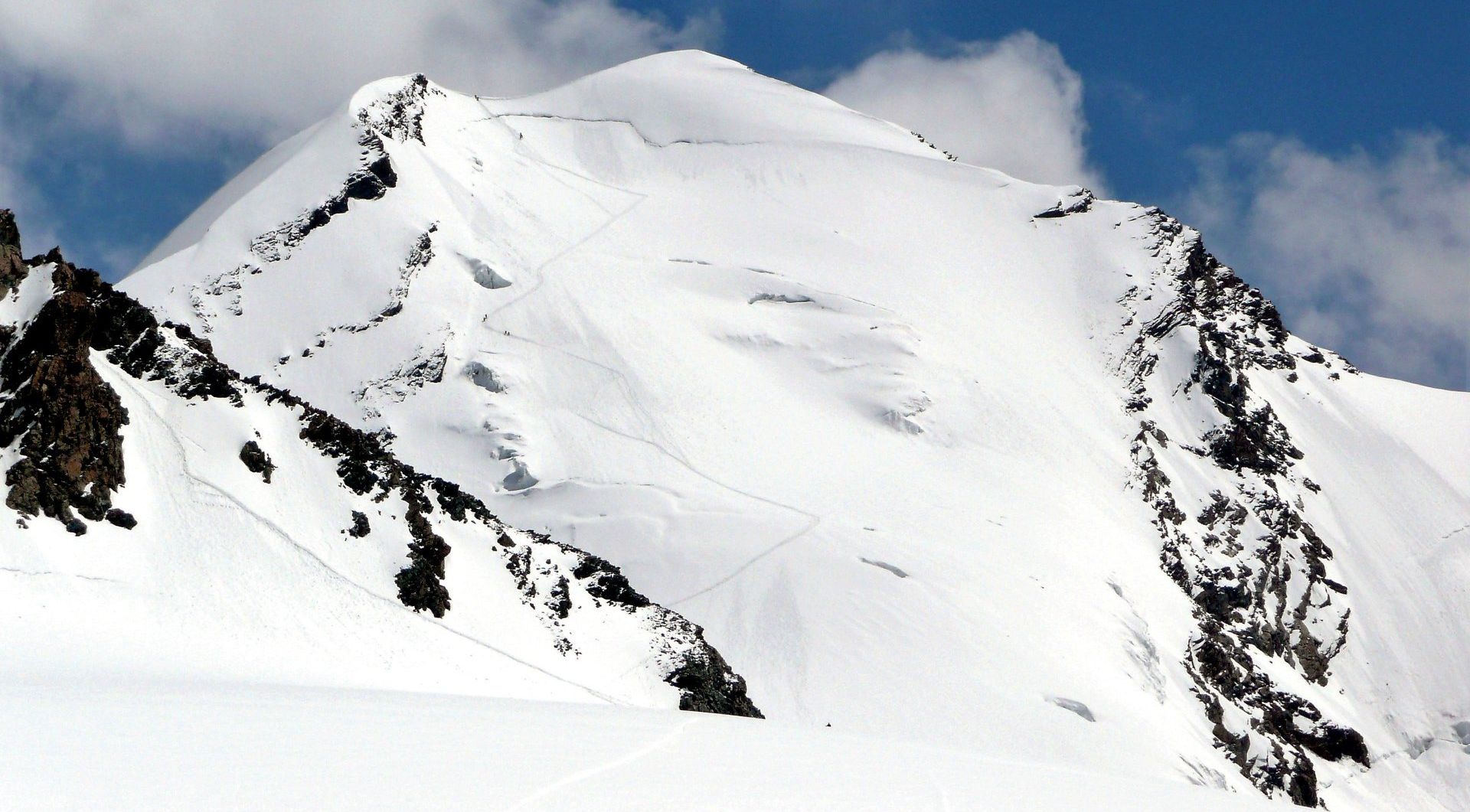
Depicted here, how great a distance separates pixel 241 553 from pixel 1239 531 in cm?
8880

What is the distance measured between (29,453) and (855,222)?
83422 mm

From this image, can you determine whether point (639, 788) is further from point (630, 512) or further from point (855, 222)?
point (855, 222)

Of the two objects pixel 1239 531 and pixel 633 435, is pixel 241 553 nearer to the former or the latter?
pixel 633 435

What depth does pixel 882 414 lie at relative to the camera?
269ft

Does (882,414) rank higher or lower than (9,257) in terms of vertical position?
higher

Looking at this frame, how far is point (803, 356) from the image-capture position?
86625 millimetres

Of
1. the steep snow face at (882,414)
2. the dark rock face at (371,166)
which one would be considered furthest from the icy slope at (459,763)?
the dark rock face at (371,166)

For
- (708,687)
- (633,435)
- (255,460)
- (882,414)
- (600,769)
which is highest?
(882,414)

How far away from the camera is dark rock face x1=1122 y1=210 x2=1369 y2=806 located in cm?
7919

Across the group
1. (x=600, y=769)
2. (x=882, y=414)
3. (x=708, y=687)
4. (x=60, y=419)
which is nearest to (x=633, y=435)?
(x=882, y=414)

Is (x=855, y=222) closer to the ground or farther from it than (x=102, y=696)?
farther from it

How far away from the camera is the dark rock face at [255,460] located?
3731cm

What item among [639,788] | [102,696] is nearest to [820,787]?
[639,788]

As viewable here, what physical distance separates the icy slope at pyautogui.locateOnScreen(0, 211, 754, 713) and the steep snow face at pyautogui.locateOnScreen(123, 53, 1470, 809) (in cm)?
1692
